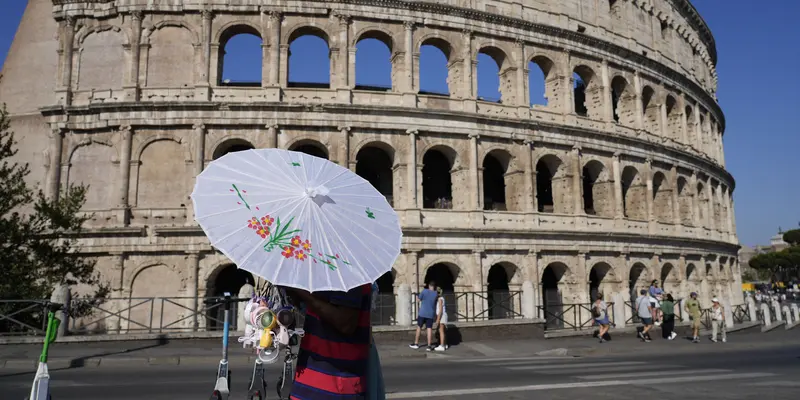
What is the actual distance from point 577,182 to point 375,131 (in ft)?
30.0

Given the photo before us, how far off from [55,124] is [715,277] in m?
32.2

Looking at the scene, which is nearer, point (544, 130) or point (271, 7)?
point (271, 7)

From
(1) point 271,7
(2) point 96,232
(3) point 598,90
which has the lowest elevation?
(2) point 96,232

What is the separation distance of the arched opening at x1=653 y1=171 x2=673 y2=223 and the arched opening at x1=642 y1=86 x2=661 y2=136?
237 cm

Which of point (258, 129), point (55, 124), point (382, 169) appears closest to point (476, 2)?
point (382, 169)

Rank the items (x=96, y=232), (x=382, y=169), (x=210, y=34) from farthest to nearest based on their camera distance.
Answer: (x=382, y=169)
(x=210, y=34)
(x=96, y=232)

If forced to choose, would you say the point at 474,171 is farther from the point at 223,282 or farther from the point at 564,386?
the point at 564,386

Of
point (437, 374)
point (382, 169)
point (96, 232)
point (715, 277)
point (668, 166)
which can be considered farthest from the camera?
point (715, 277)

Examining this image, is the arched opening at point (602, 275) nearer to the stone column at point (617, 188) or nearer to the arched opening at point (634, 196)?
the stone column at point (617, 188)

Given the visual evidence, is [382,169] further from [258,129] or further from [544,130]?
[544,130]

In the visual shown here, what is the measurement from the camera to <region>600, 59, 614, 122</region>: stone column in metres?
26.1

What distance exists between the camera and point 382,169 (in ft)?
76.9

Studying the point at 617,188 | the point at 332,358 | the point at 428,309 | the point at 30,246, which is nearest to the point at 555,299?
the point at 617,188

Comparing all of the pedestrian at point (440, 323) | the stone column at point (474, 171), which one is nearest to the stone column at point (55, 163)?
the pedestrian at point (440, 323)
